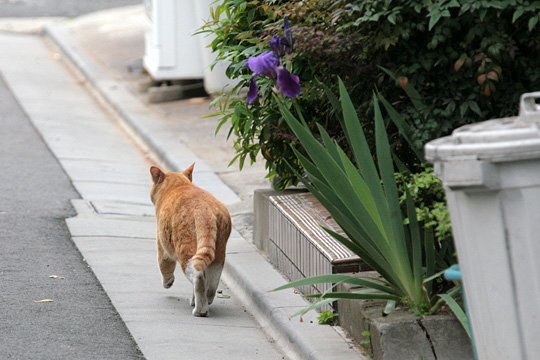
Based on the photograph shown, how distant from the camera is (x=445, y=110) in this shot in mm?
6246

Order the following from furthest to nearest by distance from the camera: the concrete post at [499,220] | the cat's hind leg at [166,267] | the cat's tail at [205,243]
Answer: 1. the cat's hind leg at [166,267]
2. the cat's tail at [205,243]
3. the concrete post at [499,220]

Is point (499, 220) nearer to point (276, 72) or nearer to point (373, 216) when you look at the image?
point (373, 216)

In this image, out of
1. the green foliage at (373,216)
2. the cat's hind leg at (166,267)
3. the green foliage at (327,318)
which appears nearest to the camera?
the green foliage at (373,216)

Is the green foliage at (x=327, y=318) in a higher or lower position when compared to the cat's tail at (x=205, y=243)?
lower

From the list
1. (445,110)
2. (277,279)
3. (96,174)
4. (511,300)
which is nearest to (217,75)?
(96,174)

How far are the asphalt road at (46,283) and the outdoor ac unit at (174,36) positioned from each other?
325cm

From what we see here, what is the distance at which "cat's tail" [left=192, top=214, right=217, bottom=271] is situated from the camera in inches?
262

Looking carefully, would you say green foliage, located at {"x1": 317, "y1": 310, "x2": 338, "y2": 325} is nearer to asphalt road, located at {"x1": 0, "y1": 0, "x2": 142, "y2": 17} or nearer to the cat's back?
the cat's back

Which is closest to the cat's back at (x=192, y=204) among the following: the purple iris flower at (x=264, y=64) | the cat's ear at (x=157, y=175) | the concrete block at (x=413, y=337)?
the cat's ear at (x=157, y=175)

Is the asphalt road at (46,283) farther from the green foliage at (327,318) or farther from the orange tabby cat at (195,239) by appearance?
the green foliage at (327,318)

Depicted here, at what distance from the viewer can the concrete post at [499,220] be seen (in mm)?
4441

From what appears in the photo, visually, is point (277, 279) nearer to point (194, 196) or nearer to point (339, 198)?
point (194, 196)

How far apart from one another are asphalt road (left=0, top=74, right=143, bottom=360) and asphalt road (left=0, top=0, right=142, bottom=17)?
1294 centimetres

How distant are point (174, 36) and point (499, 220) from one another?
10158 mm
